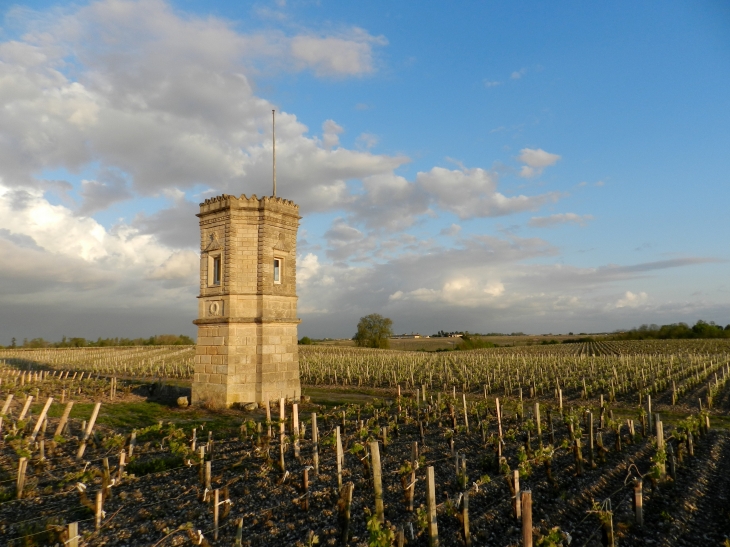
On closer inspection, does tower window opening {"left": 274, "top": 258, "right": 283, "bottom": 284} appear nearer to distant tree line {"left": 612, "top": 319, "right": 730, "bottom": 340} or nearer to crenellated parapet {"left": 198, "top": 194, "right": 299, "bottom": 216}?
crenellated parapet {"left": 198, "top": 194, "right": 299, "bottom": 216}

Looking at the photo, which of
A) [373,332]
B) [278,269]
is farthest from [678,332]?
[278,269]

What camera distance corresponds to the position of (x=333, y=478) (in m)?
9.86

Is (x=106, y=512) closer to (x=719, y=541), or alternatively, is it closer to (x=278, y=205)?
(x=719, y=541)

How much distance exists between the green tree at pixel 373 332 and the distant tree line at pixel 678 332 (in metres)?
52.5

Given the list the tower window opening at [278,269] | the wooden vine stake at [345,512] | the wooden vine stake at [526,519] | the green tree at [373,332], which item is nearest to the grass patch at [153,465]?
the wooden vine stake at [345,512]

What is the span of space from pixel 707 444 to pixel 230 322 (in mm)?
16885

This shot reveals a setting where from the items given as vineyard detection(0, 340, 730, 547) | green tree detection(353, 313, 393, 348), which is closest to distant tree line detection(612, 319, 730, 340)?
green tree detection(353, 313, 393, 348)

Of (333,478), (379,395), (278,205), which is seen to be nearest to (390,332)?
(379,395)

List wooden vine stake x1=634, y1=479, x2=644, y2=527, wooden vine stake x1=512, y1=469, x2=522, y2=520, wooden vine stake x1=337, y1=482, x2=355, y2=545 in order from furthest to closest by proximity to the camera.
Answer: wooden vine stake x1=512, y1=469, x2=522, y2=520, wooden vine stake x1=634, y1=479, x2=644, y2=527, wooden vine stake x1=337, y1=482, x2=355, y2=545

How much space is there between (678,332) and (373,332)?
6362 centimetres

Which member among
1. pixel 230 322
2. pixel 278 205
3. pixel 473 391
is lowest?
pixel 473 391

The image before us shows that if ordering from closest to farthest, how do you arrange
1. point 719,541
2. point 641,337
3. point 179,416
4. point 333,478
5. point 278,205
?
point 719,541 → point 333,478 → point 179,416 → point 278,205 → point 641,337

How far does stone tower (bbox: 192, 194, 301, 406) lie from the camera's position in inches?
730

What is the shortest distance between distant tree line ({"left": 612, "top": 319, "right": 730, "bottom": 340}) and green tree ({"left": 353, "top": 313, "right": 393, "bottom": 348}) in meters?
52.5
